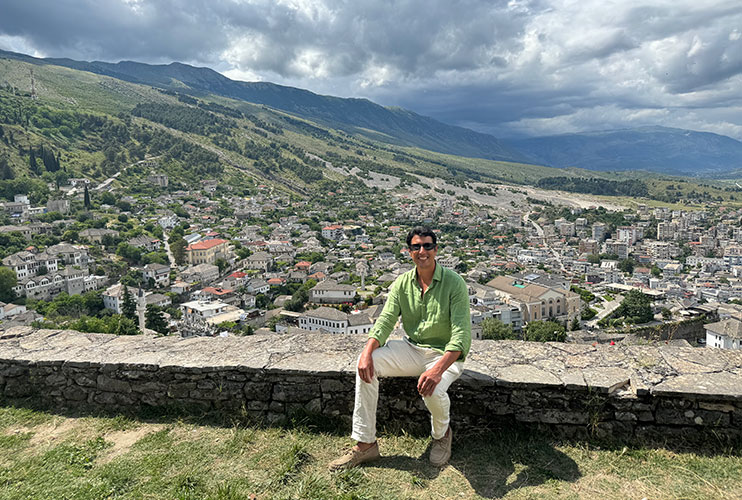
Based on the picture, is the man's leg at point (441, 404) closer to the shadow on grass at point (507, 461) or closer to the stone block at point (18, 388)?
the shadow on grass at point (507, 461)

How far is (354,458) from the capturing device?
8.88 feet

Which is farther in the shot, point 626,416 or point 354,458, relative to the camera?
point 626,416

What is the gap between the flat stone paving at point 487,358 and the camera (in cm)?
295

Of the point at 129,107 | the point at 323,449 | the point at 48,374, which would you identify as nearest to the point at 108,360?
the point at 48,374

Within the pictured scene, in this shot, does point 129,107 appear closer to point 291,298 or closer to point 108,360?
point 291,298

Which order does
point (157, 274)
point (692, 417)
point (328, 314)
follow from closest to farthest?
point (692, 417)
point (328, 314)
point (157, 274)

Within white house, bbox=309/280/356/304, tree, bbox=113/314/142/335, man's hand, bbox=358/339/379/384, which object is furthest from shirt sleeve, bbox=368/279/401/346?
white house, bbox=309/280/356/304

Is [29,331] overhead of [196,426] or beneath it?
overhead

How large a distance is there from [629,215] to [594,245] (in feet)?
94.5

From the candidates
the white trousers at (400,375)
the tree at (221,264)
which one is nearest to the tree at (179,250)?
the tree at (221,264)

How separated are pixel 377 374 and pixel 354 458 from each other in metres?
0.52

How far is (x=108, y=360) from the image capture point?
3.60 metres

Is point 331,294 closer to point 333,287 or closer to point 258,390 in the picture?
point 333,287

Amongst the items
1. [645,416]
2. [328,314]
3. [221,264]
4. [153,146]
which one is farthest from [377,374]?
[153,146]
